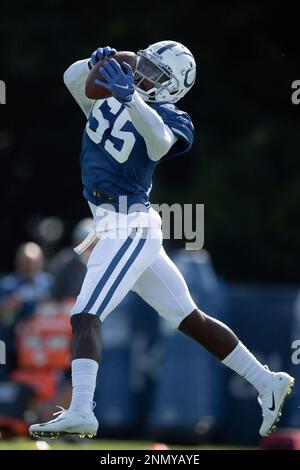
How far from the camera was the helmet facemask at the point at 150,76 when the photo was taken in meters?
6.24

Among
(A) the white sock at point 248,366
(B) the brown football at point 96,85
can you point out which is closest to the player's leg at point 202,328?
(A) the white sock at point 248,366

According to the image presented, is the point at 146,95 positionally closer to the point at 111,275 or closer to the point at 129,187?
the point at 129,187

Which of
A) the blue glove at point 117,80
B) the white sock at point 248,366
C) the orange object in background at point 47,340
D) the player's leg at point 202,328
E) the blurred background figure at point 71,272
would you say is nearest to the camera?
the blue glove at point 117,80

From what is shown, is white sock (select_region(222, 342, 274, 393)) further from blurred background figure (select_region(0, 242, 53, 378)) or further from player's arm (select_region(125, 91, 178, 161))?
blurred background figure (select_region(0, 242, 53, 378))

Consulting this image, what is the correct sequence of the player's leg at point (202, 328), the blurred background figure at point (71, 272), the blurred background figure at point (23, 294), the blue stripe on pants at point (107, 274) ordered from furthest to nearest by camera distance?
the blurred background figure at point (23, 294)
the blurred background figure at point (71, 272)
the player's leg at point (202, 328)
the blue stripe on pants at point (107, 274)

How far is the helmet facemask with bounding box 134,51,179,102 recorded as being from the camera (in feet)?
20.5

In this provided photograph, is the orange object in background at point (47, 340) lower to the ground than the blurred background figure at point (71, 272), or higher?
lower

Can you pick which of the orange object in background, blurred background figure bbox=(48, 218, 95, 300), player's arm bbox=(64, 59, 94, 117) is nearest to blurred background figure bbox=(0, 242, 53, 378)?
the orange object in background

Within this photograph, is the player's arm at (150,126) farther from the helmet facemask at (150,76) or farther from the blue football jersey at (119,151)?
the helmet facemask at (150,76)

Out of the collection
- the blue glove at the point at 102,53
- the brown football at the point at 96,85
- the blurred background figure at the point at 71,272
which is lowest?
the blurred background figure at the point at 71,272

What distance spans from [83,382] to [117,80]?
1.34m

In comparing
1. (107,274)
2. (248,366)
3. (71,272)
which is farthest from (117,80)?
(71,272)

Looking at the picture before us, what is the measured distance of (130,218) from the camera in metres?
6.17

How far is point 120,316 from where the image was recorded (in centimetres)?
1091
